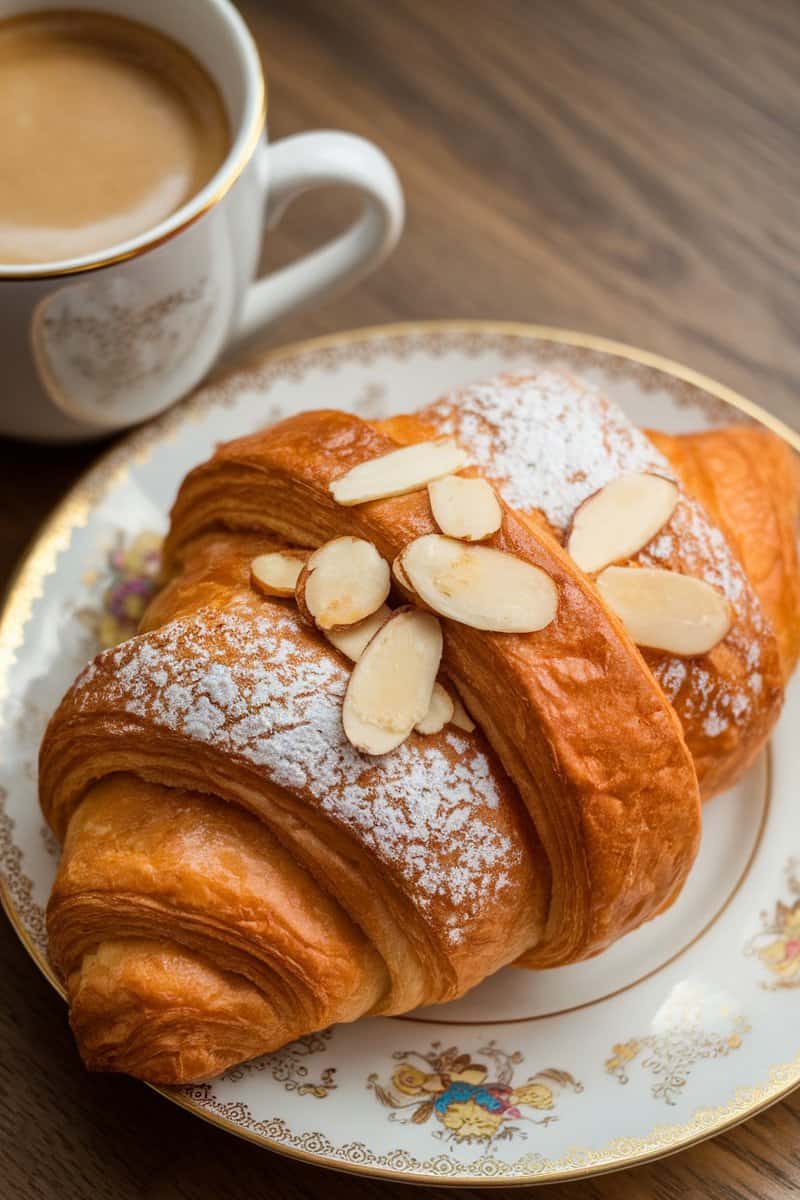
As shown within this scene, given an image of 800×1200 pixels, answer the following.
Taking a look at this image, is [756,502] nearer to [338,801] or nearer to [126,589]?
[338,801]

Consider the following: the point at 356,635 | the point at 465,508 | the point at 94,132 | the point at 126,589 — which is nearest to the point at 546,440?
the point at 465,508

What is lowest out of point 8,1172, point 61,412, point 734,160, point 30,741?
point 8,1172

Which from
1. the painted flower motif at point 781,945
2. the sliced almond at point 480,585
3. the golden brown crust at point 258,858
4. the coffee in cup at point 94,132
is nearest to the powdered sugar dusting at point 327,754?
the golden brown crust at point 258,858

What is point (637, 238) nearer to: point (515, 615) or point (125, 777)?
point (515, 615)

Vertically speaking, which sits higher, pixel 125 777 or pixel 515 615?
pixel 515 615

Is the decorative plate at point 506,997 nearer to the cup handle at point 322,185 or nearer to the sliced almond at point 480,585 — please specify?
the cup handle at point 322,185

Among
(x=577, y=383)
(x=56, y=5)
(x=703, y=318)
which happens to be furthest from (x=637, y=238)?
(x=56, y=5)
